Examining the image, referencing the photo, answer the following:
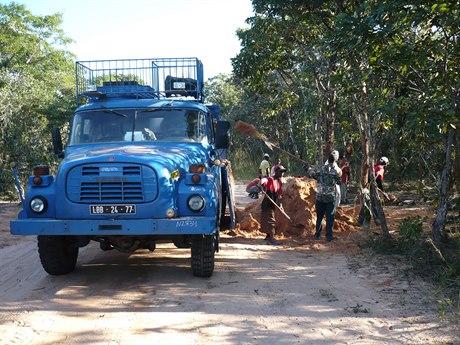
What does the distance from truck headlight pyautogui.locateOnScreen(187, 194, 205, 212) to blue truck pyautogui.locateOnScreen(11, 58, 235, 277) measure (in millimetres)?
13

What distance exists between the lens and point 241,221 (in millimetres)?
11211

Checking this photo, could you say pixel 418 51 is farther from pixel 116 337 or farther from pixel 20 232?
pixel 20 232

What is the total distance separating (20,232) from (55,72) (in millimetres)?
28237

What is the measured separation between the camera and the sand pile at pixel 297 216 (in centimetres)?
1070

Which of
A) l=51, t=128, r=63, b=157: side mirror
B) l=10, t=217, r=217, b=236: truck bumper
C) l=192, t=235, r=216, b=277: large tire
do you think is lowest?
l=192, t=235, r=216, b=277: large tire

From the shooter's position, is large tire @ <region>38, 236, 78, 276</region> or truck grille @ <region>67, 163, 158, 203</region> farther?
large tire @ <region>38, 236, 78, 276</region>

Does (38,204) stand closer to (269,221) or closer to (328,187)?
(269,221)

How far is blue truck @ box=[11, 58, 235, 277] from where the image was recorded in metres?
6.07

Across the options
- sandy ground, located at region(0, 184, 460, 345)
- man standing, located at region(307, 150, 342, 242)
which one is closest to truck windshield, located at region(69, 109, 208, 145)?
sandy ground, located at region(0, 184, 460, 345)

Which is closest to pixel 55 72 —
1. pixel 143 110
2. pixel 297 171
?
pixel 297 171

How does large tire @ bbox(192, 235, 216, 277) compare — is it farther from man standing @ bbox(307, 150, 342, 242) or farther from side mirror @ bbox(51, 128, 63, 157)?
man standing @ bbox(307, 150, 342, 242)

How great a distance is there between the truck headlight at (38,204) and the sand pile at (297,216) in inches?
207

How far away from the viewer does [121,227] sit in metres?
6.00

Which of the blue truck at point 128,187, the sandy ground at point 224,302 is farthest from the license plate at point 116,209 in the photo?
the sandy ground at point 224,302
